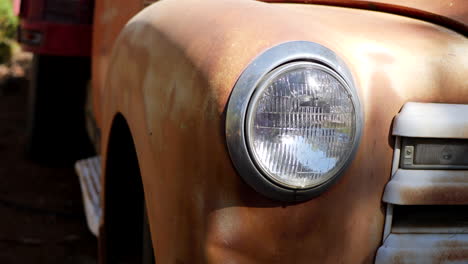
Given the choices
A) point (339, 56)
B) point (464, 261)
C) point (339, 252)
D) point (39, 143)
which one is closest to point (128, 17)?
point (339, 56)

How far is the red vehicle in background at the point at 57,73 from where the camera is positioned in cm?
307

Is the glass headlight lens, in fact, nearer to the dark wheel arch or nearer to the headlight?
the headlight

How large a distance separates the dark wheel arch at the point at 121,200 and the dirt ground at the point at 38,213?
2.76ft

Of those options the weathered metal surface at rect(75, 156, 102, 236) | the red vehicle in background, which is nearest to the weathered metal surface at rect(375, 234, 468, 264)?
the weathered metal surface at rect(75, 156, 102, 236)

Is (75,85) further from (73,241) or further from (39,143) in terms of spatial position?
(73,241)

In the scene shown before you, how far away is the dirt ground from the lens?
288 cm

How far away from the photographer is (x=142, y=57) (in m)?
1.59

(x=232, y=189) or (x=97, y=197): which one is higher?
(x=232, y=189)

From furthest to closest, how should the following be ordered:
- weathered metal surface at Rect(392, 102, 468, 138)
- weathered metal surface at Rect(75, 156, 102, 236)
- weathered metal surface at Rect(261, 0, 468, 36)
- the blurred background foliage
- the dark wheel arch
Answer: the blurred background foliage → weathered metal surface at Rect(75, 156, 102, 236) → the dark wheel arch → weathered metal surface at Rect(261, 0, 468, 36) → weathered metal surface at Rect(392, 102, 468, 138)

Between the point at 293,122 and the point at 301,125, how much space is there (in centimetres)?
2

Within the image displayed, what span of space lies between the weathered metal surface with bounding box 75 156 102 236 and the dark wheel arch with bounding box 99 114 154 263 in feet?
0.91

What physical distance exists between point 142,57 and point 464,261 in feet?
3.09

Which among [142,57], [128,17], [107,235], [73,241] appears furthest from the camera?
[73,241]

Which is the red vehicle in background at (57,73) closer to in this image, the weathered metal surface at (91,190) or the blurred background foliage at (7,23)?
the weathered metal surface at (91,190)
